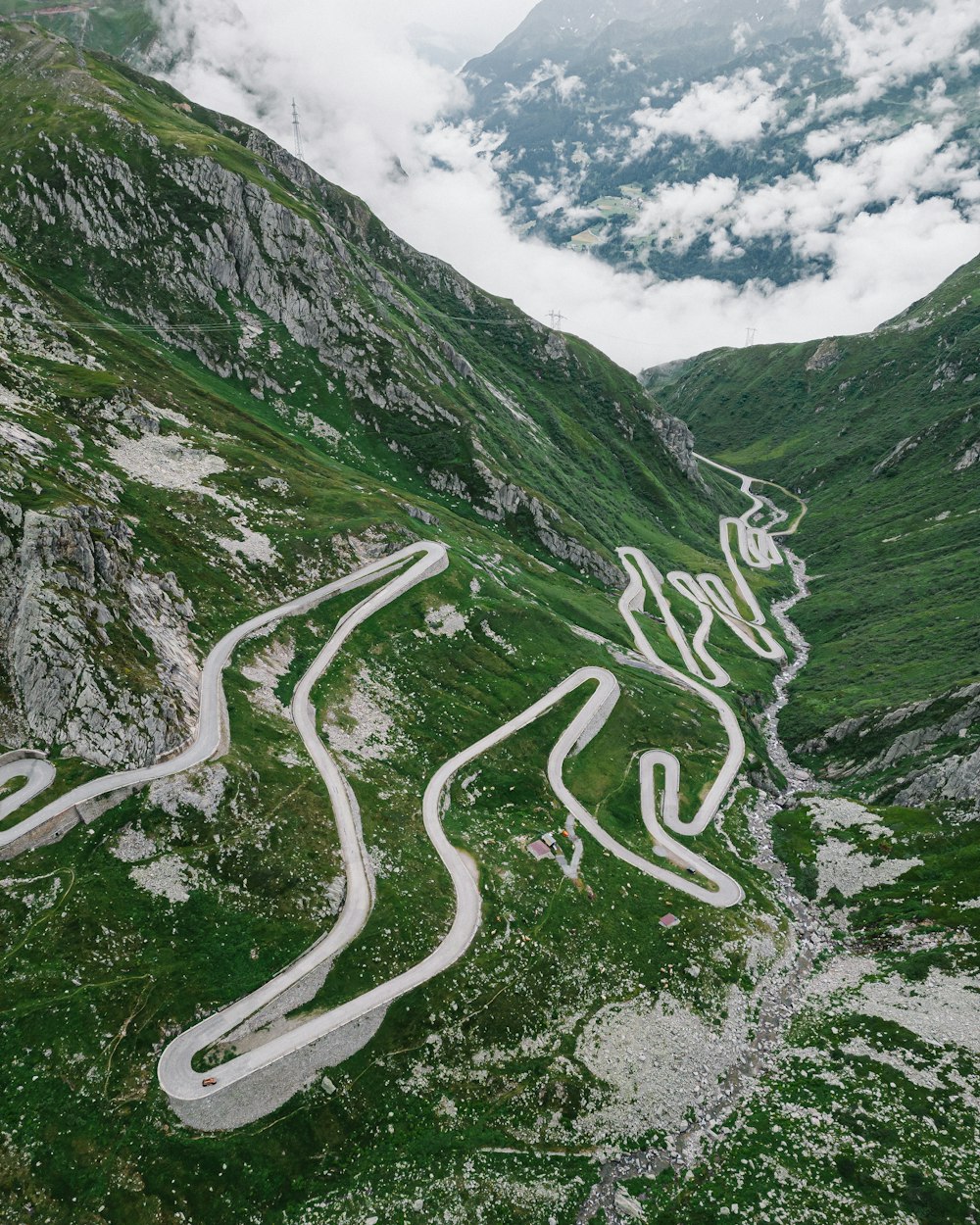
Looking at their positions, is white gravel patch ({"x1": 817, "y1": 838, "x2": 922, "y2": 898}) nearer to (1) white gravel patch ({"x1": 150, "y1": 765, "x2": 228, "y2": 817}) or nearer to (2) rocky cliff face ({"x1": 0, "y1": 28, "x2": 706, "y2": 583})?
(1) white gravel patch ({"x1": 150, "y1": 765, "x2": 228, "y2": 817})

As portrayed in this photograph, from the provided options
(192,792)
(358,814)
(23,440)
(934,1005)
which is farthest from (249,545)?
(934,1005)

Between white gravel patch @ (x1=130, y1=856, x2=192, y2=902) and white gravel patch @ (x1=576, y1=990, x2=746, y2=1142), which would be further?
white gravel patch @ (x1=130, y1=856, x2=192, y2=902)

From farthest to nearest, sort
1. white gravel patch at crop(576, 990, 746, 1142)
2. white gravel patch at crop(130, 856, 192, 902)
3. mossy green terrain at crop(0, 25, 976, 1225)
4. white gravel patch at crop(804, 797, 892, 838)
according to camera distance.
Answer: white gravel patch at crop(804, 797, 892, 838)
white gravel patch at crop(130, 856, 192, 902)
white gravel patch at crop(576, 990, 746, 1142)
mossy green terrain at crop(0, 25, 976, 1225)

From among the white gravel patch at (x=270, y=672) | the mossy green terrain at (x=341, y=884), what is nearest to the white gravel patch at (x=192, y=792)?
the mossy green terrain at (x=341, y=884)

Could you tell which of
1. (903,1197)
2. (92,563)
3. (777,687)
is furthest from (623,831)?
(777,687)

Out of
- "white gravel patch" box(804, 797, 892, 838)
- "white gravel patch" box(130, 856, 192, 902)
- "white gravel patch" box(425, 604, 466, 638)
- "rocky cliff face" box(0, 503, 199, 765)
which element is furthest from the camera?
"white gravel patch" box(425, 604, 466, 638)

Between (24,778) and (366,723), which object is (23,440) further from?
(366,723)

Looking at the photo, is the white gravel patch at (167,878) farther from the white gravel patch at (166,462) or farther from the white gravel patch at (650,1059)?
the white gravel patch at (166,462)

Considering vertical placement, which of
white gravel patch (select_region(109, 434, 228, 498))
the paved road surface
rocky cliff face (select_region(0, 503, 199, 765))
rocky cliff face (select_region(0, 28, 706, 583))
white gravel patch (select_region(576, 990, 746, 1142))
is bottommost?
white gravel patch (select_region(576, 990, 746, 1142))

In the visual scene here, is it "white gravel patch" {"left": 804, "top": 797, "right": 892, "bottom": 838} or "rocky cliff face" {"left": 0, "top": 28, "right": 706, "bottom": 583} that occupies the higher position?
"rocky cliff face" {"left": 0, "top": 28, "right": 706, "bottom": 583}

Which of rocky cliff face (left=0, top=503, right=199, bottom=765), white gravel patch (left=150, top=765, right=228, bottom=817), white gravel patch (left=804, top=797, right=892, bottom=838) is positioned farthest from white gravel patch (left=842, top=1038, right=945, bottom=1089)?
rocky cliff face (left=0, top=503, right=199, bottom=765)
